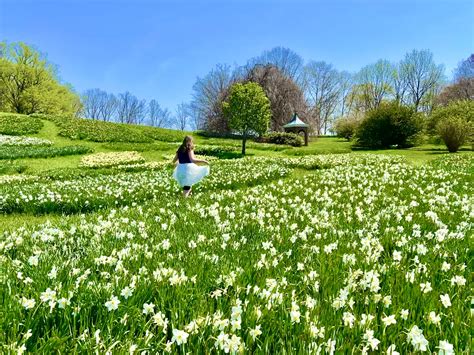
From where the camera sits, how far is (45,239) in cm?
482

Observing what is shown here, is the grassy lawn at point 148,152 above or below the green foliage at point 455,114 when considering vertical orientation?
below

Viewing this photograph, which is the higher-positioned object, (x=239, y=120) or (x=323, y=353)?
(x=239, y=120)

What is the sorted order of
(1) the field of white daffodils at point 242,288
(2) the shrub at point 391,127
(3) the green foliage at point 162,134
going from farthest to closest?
(3) the green foliage at point 162,134
(2) the shrub at point 391,127
(1) the field of white daffodils at point 242,288

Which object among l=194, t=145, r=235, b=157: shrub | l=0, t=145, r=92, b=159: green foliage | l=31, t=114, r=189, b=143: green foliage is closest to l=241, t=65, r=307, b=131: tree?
l=31, t=114, r=189, b=143: green foliage

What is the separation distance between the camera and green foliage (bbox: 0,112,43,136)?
115 ft

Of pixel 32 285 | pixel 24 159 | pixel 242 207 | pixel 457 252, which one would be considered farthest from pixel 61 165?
pixel 457 252

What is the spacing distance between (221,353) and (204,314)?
0.43 metres

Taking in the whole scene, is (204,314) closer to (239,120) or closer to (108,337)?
(108,337)

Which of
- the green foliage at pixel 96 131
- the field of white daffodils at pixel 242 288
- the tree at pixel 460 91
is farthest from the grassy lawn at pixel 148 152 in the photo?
the tree at pixel 460 91

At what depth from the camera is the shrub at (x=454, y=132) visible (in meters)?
31.5

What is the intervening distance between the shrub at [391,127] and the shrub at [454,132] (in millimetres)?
Answer: 6407

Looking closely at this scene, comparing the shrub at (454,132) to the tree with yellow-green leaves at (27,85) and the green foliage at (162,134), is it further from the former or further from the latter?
the tree with yellow-green leaves at (27,85)

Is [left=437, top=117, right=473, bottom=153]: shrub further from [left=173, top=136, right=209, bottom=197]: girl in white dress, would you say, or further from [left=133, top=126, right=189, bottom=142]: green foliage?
[left=173, top=136, right=209, bottom=197]: girl in white dress

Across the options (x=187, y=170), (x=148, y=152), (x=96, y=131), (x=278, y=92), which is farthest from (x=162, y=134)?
(x=187, y=170)
